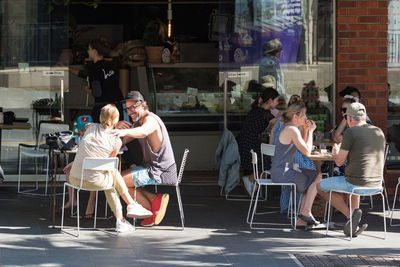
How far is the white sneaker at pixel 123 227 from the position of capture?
8461mm

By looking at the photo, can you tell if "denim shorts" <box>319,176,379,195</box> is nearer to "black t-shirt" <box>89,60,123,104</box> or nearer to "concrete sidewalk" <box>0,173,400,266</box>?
"concrete sidewalk" <box>0,173,400,266</box>

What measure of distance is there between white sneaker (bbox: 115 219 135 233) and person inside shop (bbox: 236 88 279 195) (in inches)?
87.0

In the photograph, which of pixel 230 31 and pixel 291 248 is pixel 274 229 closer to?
pixel 291 248

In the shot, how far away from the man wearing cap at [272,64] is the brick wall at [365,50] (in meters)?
0.88

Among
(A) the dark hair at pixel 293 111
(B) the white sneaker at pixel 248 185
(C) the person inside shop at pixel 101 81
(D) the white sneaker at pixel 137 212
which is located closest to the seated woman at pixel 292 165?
(A) the dark hair at pixel 293 111

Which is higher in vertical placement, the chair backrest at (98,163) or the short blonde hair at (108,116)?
the short blonde hair at (108,116)

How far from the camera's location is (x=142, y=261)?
723 centimetres

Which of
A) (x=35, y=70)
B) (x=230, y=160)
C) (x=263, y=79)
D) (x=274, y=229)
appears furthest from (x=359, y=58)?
(x=35, y=70)

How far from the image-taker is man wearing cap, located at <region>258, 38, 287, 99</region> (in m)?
11.2

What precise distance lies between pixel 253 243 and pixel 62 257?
1.87m

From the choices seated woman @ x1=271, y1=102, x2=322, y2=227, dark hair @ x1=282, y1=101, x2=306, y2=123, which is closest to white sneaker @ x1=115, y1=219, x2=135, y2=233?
seated woman @ x1=271, y1=102, x2=322, y2=227

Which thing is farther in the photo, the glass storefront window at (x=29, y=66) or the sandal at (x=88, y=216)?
the glass storefront window at (x=29, y=66)

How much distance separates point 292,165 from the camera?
8.85 meters

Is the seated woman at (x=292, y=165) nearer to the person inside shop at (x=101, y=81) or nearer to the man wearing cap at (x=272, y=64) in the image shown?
the man wearing cap at (x=272, y=64)
